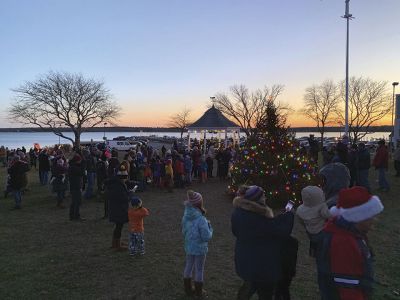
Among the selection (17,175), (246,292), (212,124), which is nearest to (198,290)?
(246,292)

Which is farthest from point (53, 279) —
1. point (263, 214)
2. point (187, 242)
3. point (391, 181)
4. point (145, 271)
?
point (391, 181)

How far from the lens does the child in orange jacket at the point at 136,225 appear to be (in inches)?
277

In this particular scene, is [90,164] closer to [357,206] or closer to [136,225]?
[136,225]

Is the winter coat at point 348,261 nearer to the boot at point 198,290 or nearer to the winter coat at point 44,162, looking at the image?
the boot at point 198,290

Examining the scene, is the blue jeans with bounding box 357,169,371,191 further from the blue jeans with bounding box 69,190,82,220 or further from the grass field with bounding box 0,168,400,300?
the blue jeans with bounding box 69,190,82,220

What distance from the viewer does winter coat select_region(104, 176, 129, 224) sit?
742 centimetres

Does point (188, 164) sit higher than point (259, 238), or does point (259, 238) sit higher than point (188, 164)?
point (259, 238)

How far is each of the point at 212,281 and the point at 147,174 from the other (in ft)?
33.1

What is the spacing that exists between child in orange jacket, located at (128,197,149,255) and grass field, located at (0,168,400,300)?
0.68 ft

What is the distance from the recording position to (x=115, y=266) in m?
6.65

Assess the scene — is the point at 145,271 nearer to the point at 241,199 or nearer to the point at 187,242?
the point at 187,242

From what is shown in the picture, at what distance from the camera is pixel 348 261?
3.06 metres

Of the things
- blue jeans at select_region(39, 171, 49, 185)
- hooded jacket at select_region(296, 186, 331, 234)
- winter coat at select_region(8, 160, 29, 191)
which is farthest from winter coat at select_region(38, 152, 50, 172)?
hooded jacket at select_region(296, 186, 331, 234)

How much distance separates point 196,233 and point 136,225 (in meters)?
2.15
